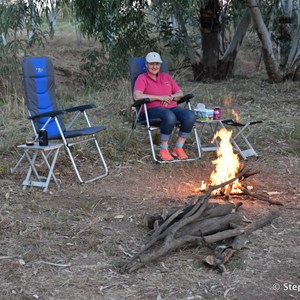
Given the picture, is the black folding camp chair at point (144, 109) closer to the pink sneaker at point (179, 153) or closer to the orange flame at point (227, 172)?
the pink sneaker at point (179, 153)

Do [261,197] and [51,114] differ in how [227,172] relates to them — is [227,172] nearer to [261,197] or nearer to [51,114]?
[261,197]

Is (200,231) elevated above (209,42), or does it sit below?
below

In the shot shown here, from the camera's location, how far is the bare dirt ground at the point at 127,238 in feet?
9.31

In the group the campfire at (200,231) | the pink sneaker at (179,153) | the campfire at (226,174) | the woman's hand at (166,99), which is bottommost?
the pink sneaker at (179,153)

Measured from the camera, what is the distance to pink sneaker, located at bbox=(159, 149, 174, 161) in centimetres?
535

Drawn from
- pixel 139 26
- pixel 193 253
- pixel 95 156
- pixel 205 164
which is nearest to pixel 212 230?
pixel 193 253

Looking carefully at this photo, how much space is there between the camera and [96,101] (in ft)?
24.9

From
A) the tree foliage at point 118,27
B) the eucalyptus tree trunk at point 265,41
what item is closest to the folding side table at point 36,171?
the tree foliage at point 118,27

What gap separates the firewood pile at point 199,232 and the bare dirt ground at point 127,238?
2.1 inches

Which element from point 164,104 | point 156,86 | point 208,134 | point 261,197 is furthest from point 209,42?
point 261,197

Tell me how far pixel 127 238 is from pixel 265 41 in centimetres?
646

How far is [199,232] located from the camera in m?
3.29

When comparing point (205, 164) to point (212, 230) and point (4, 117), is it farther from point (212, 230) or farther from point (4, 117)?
point (4, 117)

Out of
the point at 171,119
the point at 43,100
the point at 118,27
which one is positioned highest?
the point at 118,27
